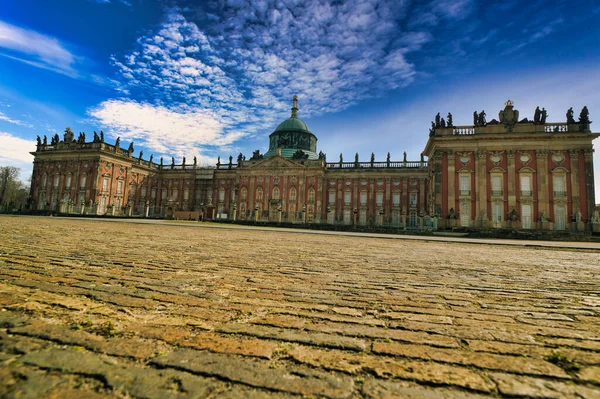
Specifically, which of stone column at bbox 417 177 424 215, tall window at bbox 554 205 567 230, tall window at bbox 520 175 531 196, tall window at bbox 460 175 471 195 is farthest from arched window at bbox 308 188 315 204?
tall window at bbox 554 205 567 230

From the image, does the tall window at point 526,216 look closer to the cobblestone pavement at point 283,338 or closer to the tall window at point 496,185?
the tall window at point 496,185

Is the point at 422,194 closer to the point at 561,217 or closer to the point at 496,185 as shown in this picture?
the point at 496,185

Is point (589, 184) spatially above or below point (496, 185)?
above

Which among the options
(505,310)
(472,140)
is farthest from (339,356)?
(472,140)

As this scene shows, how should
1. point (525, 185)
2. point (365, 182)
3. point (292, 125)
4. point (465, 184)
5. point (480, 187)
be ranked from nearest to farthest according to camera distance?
point (525, 185) → point (480, 187) → point (465, 184) → point (365, 182) → point (292, 125)

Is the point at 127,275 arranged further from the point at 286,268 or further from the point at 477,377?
the point at 477,377

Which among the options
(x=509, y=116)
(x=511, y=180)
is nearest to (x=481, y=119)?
(x=509, y=116)

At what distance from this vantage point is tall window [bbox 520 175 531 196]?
2817 cm

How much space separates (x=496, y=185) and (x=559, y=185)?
518 centimetres

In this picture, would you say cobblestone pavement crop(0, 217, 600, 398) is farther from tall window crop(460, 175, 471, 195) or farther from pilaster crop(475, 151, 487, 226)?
tall window crop(460, 175, 471, 195)

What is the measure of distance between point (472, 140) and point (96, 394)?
33.6m

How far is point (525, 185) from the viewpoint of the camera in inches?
1117

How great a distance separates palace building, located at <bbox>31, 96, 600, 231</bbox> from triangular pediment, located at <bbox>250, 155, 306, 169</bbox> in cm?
15

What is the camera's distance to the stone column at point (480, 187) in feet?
92.2
